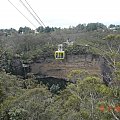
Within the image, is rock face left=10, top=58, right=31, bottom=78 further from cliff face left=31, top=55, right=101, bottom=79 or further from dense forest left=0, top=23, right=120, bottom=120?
cliff face left=31, top=55, right=101, bottom=79

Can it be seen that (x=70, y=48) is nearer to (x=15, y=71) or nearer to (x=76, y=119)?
(x=15, y=71)

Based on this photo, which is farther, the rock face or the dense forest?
the rock face

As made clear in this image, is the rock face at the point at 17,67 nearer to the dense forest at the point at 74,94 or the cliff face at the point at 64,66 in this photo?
the dense forest at the point at 74,94

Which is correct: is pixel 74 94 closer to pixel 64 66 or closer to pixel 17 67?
pixel 64 66

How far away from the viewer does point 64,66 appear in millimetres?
30109

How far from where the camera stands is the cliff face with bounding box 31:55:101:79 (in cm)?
2911

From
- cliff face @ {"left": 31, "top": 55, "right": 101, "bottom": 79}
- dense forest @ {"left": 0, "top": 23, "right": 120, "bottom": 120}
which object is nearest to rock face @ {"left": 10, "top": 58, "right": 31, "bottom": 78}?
dense forest @ {"left": 0, "top": 23, "right": 120, "bottom": 120}

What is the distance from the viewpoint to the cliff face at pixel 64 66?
29.1 meters

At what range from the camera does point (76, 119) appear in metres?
11.1

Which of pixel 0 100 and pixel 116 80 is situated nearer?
pixel 116 80

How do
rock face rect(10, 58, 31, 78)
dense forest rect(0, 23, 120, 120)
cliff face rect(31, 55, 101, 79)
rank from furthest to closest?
rock face rect(10, 58, 31, 78)
cliff face rect(31, 55, 101, 79)
dense forest rect(0, 23, 120, 120)

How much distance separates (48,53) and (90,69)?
4709 millimetres

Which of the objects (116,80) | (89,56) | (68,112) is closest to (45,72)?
(89,56)

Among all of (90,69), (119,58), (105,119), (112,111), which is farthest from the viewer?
(90,69)
